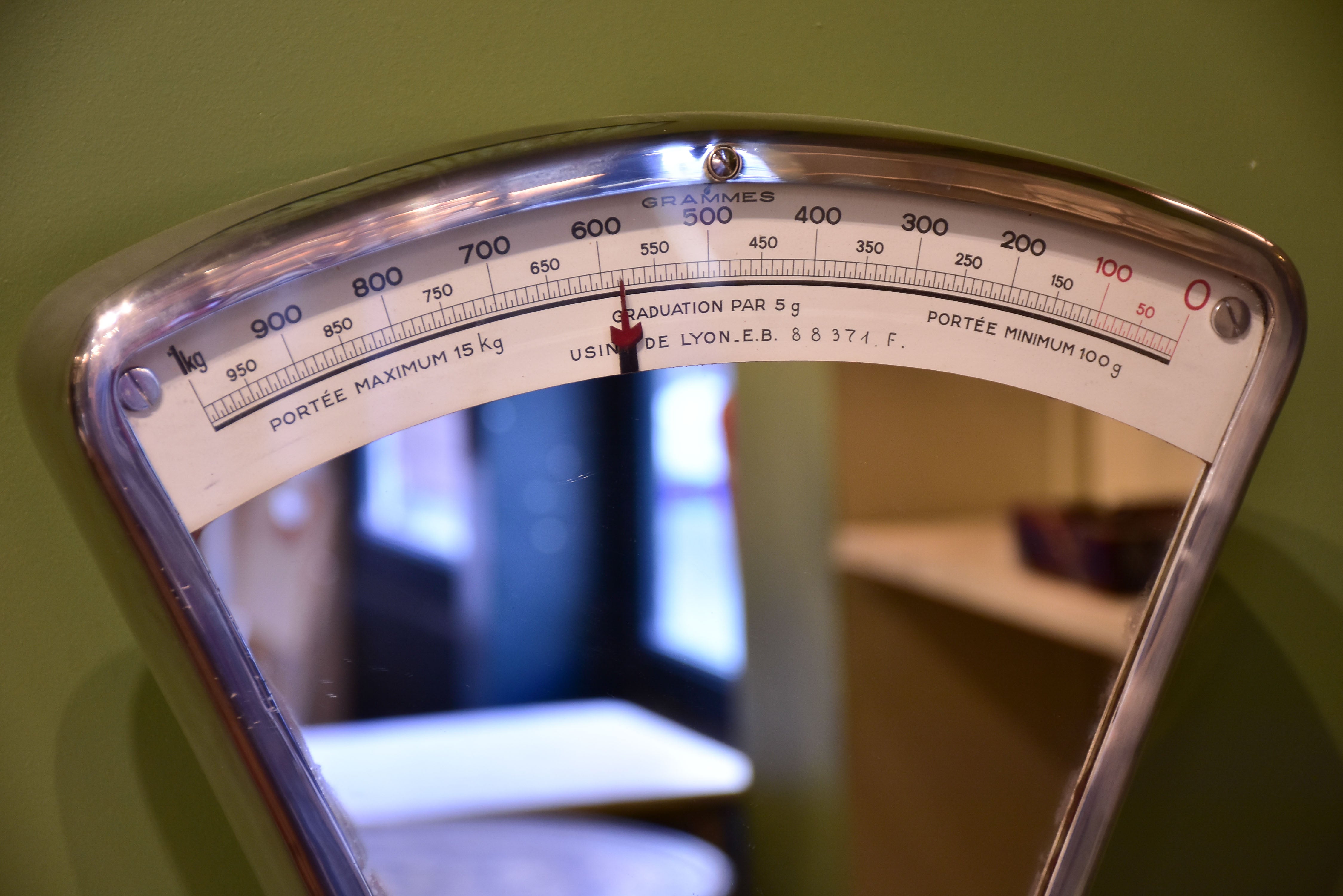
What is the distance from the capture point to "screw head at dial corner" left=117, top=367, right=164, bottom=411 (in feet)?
1.10

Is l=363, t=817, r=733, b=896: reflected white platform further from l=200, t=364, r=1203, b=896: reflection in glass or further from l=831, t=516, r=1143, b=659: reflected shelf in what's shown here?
l=831, t=516, r=1143, b=659: reflected shelf

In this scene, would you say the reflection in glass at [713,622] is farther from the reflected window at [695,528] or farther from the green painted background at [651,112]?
the green painted background at [651,112]

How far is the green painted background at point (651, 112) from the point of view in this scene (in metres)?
0.41

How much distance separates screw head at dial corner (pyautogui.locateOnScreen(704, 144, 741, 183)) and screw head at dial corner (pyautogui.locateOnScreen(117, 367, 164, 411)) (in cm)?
22

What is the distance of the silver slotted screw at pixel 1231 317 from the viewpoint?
0.42m

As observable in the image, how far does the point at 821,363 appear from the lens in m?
0.40

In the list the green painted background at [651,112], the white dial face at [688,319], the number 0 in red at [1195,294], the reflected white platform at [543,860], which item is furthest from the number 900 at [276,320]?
the number 0 in red at [1195,294]

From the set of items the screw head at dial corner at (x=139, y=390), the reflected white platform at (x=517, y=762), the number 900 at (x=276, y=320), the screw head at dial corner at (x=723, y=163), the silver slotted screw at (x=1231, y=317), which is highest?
the screw head at dial corner at (x=723, y=163)

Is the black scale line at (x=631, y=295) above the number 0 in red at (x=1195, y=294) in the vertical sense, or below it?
below

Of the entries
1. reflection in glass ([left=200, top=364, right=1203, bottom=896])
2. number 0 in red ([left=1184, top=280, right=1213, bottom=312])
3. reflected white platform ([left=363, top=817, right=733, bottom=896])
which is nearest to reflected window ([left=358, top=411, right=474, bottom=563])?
reflection in glass ([left=200, top=364, right=1203, bottom=896])

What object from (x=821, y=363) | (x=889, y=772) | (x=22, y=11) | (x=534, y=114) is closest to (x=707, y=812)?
(x=889, y=772)

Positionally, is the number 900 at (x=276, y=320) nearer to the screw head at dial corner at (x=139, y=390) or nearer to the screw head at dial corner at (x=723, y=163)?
the screw head at dial corner at (x=139, y=390)

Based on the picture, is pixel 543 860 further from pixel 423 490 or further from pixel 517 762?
pixel 423 490

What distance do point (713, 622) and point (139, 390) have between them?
240mm
